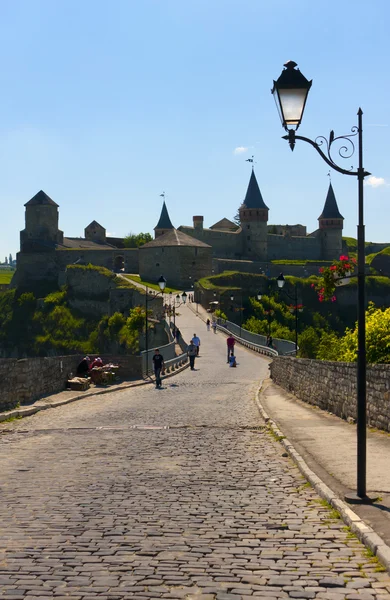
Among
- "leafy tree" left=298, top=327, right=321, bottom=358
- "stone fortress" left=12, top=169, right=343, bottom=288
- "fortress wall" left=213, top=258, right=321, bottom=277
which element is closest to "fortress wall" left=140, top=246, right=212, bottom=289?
"stone fortress" left=12, top=169, right=343, bottom=288

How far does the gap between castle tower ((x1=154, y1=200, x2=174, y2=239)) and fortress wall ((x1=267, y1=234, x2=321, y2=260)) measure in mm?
15392

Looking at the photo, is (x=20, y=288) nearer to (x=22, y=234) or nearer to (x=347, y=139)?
(x=22, y=234)

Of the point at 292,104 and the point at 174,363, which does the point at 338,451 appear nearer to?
the point at 292,104

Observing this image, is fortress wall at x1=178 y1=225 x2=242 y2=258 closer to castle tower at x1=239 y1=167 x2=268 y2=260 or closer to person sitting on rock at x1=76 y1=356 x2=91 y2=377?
castle tower at x1=239 y1=167 x2=268 y2=260

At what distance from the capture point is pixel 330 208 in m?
124

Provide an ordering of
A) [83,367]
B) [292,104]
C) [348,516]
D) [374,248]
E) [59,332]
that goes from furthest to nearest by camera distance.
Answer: [374,248], [59,332], [83,367], [292,104], [348,516]

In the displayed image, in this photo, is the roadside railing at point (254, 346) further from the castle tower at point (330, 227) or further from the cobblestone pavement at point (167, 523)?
the castle tower at point (330, 227)

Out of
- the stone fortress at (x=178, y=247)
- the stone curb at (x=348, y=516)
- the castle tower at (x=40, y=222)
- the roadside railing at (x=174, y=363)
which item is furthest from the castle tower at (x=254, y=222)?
the stone curb at (x=348, y=516)

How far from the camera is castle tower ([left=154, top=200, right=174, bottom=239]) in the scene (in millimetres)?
121812

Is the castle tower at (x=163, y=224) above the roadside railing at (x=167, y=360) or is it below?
above

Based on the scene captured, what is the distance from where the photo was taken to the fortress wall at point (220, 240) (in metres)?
112

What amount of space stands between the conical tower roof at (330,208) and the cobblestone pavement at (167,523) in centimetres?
11238

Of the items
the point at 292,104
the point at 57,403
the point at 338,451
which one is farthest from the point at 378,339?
the point at 292,104

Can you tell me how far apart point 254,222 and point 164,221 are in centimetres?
1546
